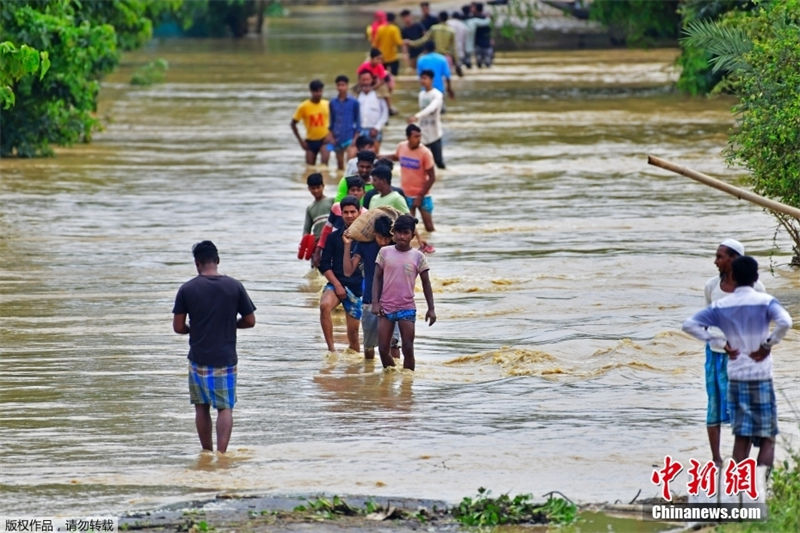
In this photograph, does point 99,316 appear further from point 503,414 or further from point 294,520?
point 294,520

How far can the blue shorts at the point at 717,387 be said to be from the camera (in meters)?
9.37

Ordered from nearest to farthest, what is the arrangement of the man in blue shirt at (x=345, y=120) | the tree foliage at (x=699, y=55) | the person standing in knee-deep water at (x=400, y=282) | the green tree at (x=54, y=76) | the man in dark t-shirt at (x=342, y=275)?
the person standing in knee-deep water at (x=400, y=282)
the man in dark t-shirt at (x=342, y=275)
the green tree at (x=54, y=76)
the man in blue shirt at (x=345, y=120)
the tree foliage at (x=699, y=55)

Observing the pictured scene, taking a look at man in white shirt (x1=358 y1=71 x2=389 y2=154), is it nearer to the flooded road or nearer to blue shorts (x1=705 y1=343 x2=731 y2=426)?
the flooded road

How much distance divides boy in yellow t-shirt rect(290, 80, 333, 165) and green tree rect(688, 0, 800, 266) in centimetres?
968

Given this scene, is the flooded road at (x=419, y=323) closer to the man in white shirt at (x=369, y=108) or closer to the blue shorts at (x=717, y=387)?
the blue shorts at (x=717, y=387)

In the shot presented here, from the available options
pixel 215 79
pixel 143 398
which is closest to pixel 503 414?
pixel 143 398

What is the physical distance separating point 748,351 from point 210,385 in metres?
3.35

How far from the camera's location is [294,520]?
9000 millimetres

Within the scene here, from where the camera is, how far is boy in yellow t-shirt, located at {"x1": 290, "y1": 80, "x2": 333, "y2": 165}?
24922 mm

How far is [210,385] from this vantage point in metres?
10.4

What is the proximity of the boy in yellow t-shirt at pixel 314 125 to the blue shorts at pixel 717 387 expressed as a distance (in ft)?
51.3

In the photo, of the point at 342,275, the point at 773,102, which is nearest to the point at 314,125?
the point at 773,102

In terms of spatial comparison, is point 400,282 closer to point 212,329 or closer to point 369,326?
point 369,326

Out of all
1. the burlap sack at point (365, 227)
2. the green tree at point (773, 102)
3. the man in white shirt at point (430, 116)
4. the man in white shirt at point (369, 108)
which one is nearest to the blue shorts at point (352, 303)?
the burlap sack at point (365, 227)
